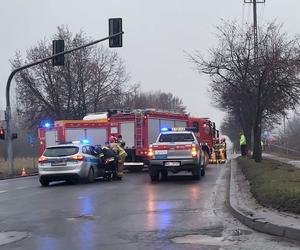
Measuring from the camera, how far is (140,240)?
9.08 m

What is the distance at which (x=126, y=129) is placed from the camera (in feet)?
98.3

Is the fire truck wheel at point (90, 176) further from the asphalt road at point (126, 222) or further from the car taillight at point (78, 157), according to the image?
the asphalt road at point (126, 222)

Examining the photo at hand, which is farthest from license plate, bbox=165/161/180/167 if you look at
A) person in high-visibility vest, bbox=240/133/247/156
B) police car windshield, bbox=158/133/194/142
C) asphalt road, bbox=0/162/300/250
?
person in high-visibility vest, bbox=240/133/247/156

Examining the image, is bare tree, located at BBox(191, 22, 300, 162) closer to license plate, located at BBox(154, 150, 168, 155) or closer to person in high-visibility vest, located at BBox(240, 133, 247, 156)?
license plate, located at BBox(154, 150, 168, 155)

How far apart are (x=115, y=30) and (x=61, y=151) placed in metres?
5.97

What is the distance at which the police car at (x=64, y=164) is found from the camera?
823 inches

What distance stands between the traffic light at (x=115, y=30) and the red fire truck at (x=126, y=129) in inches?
258

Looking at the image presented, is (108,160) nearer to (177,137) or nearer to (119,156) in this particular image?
(119,156)

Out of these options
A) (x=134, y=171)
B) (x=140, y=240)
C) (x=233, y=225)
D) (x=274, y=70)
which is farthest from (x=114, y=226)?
(x=134, y=171)

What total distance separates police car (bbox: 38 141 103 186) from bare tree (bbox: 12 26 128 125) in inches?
1050

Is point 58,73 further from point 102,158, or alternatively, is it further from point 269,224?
point 269,224

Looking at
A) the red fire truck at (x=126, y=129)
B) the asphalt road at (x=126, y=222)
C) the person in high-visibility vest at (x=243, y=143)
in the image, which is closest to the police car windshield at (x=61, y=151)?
the asphalt road at (x=126, y=222)

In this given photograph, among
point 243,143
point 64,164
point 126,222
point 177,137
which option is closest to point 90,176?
point 64,164

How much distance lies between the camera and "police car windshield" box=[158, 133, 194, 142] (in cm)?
2211
